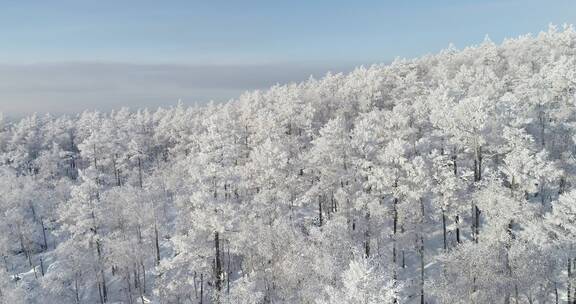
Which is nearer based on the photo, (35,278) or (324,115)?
(35,278)

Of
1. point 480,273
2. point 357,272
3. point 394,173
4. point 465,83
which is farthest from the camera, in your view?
point 465,83

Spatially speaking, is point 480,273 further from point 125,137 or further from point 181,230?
point 125,137

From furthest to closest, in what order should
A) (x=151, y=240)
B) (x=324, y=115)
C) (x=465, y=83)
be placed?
(x=324, y=115), (x=465, y=83), (x=151, y=240)

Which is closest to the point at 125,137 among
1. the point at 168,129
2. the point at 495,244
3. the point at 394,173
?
the point at 168,129

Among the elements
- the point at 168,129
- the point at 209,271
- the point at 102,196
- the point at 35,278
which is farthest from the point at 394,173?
the point at 168,129

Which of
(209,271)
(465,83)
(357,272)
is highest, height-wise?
(465,83)

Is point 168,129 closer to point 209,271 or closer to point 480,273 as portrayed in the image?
point 209,271

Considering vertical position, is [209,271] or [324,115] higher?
[324,115]
